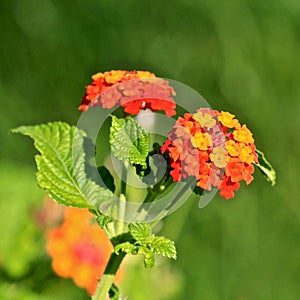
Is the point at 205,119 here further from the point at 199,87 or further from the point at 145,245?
the point at 199,87

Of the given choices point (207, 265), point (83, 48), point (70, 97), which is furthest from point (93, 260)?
point (83, 48)

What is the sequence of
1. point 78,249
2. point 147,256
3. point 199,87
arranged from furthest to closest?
point 199,87 → point 78,249 → point 147,256

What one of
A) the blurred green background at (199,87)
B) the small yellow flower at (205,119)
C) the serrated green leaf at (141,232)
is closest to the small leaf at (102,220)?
the serrated green leaf at (141,232)

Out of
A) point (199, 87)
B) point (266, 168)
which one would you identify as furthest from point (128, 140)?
point (199, 87)

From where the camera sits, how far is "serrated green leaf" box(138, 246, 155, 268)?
2.57ft

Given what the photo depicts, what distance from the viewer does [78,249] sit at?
1449 mm

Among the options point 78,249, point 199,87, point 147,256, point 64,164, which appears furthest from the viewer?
point 199,87

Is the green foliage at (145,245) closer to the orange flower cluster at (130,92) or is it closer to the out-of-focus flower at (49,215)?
the orange flower cluster at (130,92)

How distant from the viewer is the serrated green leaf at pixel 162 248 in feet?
2.62

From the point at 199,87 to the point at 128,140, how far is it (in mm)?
1278

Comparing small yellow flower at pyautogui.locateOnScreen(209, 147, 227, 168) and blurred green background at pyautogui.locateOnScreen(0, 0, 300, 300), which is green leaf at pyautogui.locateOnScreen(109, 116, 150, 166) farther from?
blurred green background at pyautogui.locateOnScreen(0, 0, 300, 300)

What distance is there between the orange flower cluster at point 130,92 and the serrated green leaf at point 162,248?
5.0 inches

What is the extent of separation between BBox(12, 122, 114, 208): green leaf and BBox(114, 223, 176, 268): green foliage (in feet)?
0.29

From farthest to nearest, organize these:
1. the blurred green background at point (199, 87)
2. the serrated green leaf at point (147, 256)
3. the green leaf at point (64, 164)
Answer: the blurred green background at point (199, 87), the green leaf at point (64, 164), the serrated green leaf at point (147, 256)
